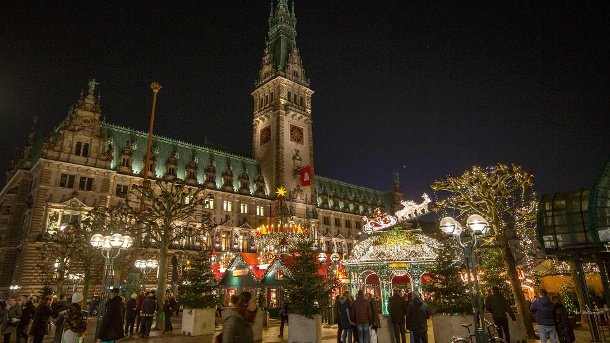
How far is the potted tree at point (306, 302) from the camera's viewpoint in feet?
47.7

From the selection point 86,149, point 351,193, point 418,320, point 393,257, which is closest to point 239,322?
point 418,320

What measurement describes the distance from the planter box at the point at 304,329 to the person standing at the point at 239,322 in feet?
27.1

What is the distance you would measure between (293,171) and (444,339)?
60367mm

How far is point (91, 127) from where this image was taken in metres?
52.6

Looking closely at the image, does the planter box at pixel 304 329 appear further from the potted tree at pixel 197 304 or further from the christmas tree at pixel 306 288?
the potted tree at pixel 197 304

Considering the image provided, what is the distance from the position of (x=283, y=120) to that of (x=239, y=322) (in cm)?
6845

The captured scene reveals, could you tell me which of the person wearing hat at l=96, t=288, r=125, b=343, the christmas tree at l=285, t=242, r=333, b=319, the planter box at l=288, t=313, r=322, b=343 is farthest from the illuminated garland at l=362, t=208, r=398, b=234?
the person wearing hat at l=96, t=288, r=125, b=343

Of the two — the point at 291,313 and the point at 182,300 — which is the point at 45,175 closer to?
the point at 182,300

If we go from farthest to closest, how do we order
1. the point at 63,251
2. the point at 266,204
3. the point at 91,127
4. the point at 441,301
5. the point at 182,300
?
1. the point at 266,204
2. the point at 91,127
3. the point at 63,251
4. the point at 182,300
5. the point at 441,301

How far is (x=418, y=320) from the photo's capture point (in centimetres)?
1281

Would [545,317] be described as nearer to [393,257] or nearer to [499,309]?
[499,309]

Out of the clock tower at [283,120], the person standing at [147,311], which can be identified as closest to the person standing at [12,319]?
the person standing at [147,311]

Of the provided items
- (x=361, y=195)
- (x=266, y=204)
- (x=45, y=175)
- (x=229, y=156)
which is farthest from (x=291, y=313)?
(x=361, y=195)

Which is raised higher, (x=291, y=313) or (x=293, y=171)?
(x=293, y=171)
